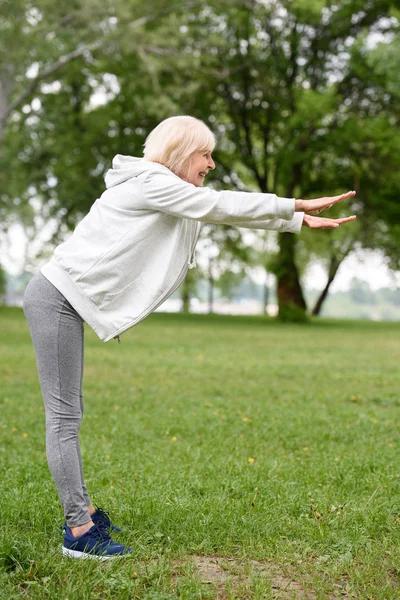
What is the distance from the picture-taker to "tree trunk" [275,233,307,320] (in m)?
30.1

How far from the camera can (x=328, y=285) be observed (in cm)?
4831

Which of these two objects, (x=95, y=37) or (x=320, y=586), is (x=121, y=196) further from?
(x=95, y=37)

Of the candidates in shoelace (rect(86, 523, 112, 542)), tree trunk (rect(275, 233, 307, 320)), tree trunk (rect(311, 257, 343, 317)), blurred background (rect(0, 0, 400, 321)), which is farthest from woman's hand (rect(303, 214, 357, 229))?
tree trunk (rect(311, 257, 343, 317))

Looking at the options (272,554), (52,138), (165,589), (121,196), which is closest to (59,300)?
(121,196)

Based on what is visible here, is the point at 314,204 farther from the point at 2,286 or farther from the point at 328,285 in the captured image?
the point at 328,285

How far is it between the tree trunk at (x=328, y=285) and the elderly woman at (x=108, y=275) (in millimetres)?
43816

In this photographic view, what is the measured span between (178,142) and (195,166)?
15cm

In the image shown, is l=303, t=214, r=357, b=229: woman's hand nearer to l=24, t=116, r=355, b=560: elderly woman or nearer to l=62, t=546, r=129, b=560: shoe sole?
l=24, t=116, r=355, b=560: elderly woman

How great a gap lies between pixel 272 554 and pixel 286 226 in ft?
5.35

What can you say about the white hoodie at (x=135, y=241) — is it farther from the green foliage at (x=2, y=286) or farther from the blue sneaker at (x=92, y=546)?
the green foliage at (x=2, y=286)

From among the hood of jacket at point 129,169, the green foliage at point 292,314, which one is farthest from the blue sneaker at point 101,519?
the green foliage at point 292,314

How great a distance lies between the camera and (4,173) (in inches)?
1254

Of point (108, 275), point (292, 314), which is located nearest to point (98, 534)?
point (108, 275)

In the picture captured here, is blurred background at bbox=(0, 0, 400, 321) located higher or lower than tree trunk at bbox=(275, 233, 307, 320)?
higher
